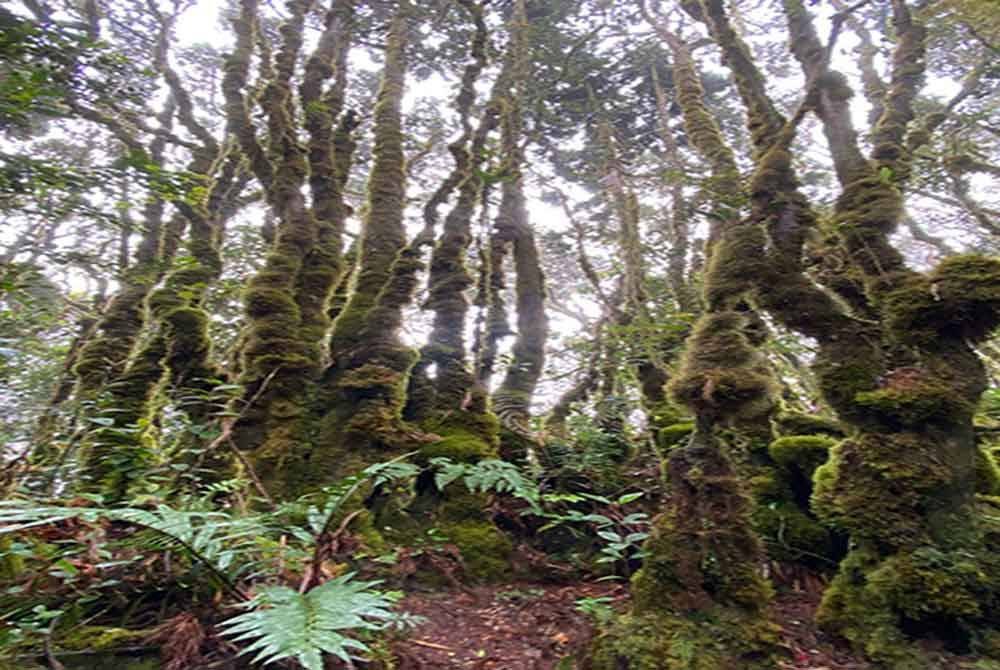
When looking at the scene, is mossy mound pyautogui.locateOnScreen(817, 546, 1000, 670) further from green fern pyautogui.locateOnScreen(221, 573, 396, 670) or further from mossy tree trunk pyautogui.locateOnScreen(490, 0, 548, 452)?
mossy tree trunk pyautogui.locateOnScreen(490, 0, 548, 452)

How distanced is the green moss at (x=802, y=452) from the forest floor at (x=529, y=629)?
1036mm

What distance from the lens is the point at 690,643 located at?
8.45 ft

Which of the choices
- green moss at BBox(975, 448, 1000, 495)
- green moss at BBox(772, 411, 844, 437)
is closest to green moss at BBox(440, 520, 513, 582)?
green moss at BBox(772, 411, 844, 437)

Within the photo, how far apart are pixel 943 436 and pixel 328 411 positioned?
4.85 meters

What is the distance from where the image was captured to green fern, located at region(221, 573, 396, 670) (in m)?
1.76

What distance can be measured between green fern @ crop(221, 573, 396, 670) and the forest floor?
2.41 ft

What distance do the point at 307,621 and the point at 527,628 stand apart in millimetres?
1947

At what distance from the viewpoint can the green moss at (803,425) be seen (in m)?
5.14

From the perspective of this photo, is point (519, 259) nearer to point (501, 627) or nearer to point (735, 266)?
point (735, 266)

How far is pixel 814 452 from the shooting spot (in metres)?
4.60

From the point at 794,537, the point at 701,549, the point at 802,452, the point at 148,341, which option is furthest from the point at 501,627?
the point at 148,341

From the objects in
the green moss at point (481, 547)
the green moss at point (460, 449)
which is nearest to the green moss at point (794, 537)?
the green moss at point (481, 547)

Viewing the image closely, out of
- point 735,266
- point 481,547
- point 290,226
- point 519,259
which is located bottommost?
point 481,547

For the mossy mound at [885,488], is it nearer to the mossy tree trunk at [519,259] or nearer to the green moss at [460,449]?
the green moss at [460,449]
